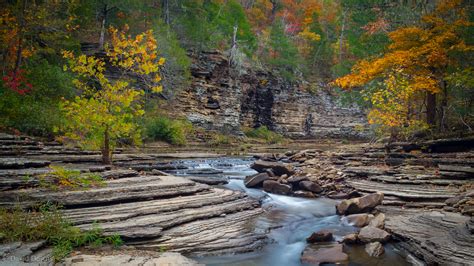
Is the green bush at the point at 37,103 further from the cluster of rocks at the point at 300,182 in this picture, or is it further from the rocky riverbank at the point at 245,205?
the cluster of rocks at the point at 300,182

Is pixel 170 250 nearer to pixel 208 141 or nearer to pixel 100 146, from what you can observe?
pixel 100 146

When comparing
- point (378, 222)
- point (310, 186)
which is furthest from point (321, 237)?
point (310, 186)

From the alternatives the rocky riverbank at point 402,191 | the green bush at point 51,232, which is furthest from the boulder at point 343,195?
the green bush at point 51,232

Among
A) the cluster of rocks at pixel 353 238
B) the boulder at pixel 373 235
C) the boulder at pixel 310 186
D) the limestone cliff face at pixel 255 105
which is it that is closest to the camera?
the cluster of rocks at pixel 353 238

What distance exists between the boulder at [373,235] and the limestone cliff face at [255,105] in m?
22.8

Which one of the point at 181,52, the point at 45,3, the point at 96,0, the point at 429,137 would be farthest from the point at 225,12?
the point at 429,137

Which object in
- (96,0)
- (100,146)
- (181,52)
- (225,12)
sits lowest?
(100,146)

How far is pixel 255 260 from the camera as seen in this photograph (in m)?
6.03

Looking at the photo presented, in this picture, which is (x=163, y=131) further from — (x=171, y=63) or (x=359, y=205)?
(x=359, y=205)

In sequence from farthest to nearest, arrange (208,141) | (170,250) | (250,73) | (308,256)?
(250,73) < (208,141) < (308,256) < (170,250)

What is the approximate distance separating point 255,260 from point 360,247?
7.23ft

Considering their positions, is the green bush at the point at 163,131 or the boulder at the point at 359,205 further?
the green bush at the point at 163,131

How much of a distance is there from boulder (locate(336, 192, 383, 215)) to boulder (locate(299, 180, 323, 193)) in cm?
212

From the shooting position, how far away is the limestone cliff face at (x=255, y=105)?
1196 inches
